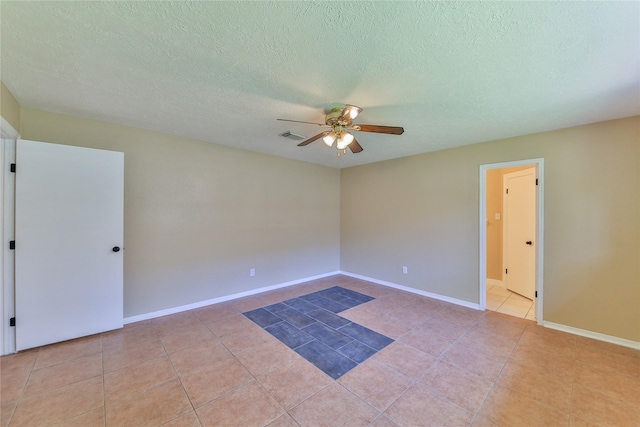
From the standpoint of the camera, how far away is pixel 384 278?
4727 mm

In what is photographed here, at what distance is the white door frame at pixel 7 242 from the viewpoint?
7.48ft

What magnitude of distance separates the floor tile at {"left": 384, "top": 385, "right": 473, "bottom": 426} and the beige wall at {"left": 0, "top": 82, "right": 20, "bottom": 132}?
3.86m

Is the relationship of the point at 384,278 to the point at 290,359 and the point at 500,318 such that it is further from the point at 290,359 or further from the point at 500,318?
the point at 290,359

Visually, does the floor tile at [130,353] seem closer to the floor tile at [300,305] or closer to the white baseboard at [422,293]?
the floor tile at [300,305]

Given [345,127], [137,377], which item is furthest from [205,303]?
[345,127]

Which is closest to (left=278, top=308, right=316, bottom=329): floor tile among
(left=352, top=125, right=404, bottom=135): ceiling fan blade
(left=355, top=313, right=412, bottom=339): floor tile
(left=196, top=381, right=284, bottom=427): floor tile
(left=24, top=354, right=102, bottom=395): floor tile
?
(left=355, top=313, right=412, bottom=339): floor tile

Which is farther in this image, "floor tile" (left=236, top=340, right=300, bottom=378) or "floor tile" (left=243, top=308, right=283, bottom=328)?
"floor tile" (left=243, top=308, right=283, bottom=328)

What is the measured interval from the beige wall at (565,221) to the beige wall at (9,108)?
4.82 meters

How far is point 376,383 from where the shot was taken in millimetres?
1990

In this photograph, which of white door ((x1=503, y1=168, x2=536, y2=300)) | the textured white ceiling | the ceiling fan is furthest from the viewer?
white door ((x1=503, y1=168, x2=536, y2=300))

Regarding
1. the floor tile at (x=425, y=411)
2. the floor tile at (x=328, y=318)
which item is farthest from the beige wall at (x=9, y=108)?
the floor tile at (x=425, y=411)

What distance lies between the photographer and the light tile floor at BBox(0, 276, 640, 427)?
1.65 meters

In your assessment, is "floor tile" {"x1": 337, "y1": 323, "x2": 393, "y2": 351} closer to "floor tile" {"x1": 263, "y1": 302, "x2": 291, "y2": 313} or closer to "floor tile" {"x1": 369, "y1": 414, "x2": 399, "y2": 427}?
"floor tile" {"x1": 369, "y1": 414, "x2": 399, "y2": 427}

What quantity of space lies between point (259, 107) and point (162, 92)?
0.84 m
